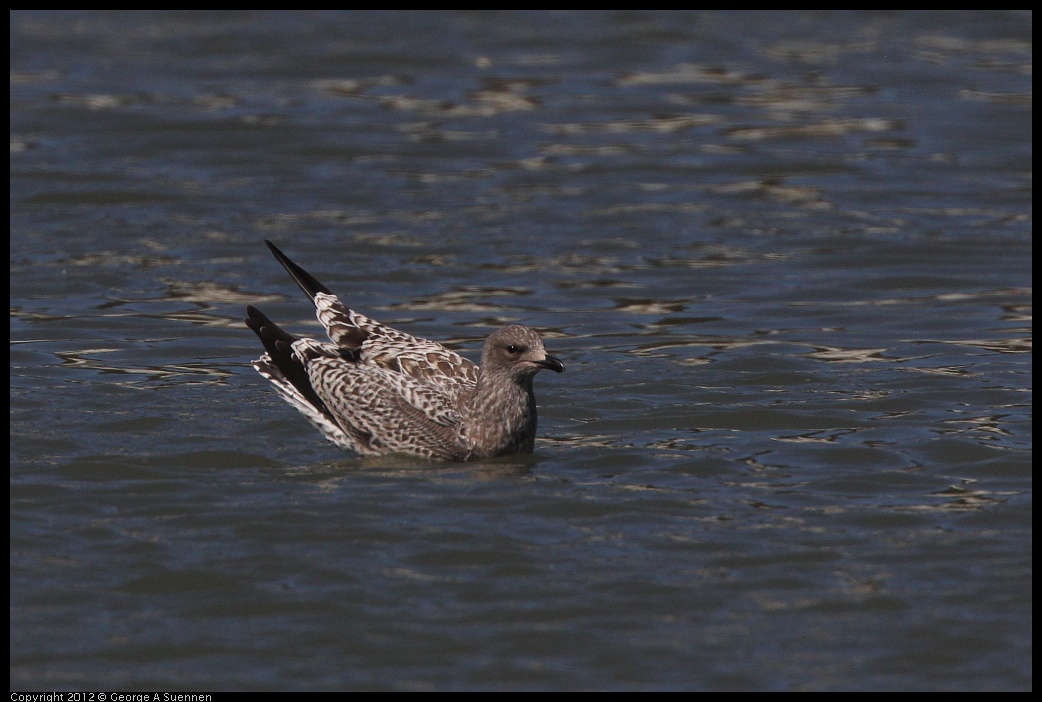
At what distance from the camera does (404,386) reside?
427 inches

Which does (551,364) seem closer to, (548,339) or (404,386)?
(404,386)

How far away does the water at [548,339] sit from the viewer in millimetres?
7973

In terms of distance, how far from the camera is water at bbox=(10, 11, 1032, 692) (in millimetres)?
7973

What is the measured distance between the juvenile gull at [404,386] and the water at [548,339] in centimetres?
18

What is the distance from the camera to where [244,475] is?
10094 millimetres

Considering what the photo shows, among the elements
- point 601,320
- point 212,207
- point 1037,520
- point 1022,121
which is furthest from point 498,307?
point 1022,121

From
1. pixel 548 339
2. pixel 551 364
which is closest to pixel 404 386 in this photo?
pixel 551 364

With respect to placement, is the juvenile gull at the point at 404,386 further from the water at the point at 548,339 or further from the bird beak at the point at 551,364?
the water at the point at 548,339

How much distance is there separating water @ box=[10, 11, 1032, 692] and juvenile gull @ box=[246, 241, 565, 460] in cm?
18

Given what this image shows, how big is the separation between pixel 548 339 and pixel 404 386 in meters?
2.95

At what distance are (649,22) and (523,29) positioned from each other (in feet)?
5.71

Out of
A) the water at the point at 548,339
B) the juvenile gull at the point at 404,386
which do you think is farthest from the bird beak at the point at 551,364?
the water at the point at 548,339

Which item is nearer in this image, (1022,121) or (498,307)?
(498,307)
